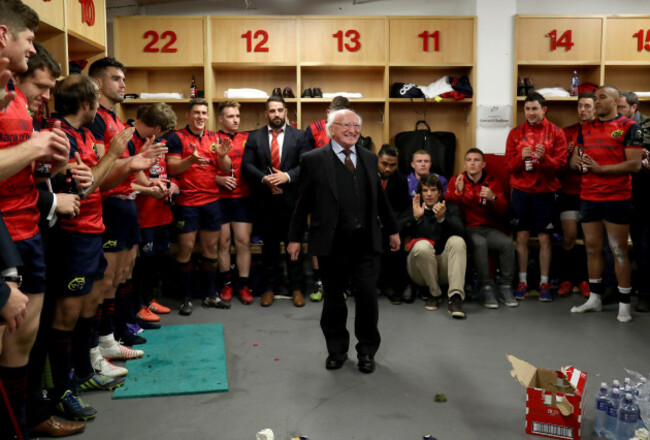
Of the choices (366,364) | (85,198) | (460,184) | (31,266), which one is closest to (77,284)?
(85,198)

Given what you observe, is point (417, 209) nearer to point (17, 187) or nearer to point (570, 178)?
point (570, 178)

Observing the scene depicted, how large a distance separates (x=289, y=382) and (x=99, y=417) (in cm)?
97

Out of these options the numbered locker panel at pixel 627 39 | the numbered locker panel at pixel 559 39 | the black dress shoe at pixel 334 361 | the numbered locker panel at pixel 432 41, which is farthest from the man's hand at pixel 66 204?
the numbered locker panel at pixel 627 39

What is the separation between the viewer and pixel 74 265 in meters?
2.61

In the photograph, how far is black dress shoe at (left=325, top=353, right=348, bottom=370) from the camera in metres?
3.36

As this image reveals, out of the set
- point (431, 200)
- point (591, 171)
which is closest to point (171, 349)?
point (431, 200)

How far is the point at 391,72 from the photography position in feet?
20.4

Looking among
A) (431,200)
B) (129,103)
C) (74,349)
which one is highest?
(129,103)

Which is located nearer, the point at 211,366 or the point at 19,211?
the point at 19,211

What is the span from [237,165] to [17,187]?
2.95m

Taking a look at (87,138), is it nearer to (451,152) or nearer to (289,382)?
(289,382)

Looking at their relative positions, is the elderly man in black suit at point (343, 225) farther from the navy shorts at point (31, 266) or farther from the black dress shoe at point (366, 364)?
the navy shorts at point (31, 266)

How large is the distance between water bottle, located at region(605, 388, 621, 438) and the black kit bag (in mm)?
3647

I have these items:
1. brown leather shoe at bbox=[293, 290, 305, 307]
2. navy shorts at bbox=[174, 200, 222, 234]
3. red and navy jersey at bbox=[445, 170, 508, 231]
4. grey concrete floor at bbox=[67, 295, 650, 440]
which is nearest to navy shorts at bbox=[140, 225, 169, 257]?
navy shorts at bbox=[174, 200, 222, 234]
